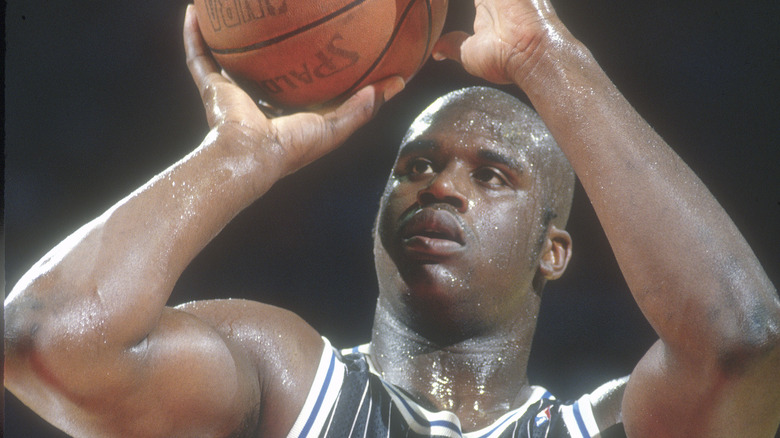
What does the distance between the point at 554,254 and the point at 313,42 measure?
1.09m

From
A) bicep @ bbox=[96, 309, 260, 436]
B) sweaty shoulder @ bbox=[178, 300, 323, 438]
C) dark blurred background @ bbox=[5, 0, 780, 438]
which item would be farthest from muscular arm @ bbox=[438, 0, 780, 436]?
dark blurred background @ bbox=[5, 0, 780, 438]

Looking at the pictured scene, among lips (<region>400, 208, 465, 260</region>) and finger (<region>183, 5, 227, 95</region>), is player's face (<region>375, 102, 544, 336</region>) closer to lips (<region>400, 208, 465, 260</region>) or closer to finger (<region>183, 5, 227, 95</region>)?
lips (<region>400, 208, 465, 260</region>)

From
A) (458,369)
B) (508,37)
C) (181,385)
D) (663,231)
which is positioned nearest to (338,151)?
(458,369)

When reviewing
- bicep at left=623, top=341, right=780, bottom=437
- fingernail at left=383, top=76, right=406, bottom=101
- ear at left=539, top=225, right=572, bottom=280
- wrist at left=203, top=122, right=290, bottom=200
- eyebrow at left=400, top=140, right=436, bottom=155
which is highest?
fingernail at left=383, top=76, right=406, bottom=101

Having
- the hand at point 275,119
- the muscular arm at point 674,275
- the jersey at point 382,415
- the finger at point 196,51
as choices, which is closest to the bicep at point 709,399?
the muscular arm at point 674,275

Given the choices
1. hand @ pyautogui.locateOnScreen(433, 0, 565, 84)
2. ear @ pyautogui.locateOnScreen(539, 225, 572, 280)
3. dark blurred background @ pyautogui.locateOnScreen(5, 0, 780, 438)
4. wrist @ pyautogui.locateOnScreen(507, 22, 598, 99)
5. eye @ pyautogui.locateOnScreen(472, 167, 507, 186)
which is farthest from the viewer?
dark blurred background @ pyautogui.locateOnScreen(5, 0, 780, 438)

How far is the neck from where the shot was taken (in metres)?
2.18

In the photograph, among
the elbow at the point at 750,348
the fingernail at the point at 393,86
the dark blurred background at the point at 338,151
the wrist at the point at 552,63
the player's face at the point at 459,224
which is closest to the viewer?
the elbow at the point at 750,348

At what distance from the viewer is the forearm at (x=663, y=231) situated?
1.45m

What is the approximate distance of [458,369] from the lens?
223 cm

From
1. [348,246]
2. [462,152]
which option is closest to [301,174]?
[348,246]

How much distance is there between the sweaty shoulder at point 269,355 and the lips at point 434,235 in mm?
439

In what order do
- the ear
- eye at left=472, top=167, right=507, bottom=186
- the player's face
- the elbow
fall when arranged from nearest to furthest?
the elbow → the player's face → eye at left=472, top=167, right=507, bottom=186 → the ear

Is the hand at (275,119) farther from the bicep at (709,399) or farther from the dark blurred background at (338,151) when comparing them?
the dark blurred background at (338,151)
